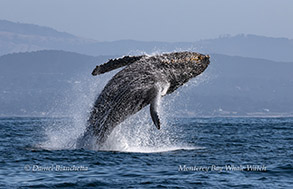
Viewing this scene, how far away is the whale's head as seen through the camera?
18.7 meters

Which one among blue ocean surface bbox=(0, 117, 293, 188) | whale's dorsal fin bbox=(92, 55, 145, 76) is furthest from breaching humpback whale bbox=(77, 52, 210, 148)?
blue ocean surface bbox=(0, 117, 293, 188)

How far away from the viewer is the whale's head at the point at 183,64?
18.7 metres

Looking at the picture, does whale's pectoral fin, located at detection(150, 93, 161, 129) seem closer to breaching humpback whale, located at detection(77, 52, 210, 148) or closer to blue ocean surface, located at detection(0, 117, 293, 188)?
breaching humpback whale, located at detection(77, 52, 210, 148)

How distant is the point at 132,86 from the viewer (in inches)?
716

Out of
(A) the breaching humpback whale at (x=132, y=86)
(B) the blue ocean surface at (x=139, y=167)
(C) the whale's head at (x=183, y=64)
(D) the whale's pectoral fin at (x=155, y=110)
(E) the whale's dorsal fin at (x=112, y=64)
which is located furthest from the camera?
(C) the whale's head at (x=183, y=64)

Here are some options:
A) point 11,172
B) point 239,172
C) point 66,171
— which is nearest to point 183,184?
point 239,172

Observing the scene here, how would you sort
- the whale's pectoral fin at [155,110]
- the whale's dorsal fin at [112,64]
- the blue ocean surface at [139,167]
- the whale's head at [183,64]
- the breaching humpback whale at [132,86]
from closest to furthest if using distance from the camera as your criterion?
the blue ocean surface at [139,167], the whale's pectoral fin at [155,110], the breaching humpback whale at [132,86], the whale's dorsal fin at [112,64], the whale's head at [183,64]

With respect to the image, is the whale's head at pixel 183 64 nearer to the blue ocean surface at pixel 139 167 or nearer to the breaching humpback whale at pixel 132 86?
the breaching humpback whale at pixel 132 86

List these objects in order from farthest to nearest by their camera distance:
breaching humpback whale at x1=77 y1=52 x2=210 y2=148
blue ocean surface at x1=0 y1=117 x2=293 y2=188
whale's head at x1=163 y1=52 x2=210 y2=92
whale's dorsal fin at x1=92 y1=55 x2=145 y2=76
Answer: whale's head at x1=163 y1=52 x2=210 y2=92, whale's dorsal fin at x1=92 y1=55 x2=145 y2=76, breaching humpback whale at x1=77 y1=52 x2=210 y2=148, blue ocean surface at x1=0 y1=117 x2=293 y2=188

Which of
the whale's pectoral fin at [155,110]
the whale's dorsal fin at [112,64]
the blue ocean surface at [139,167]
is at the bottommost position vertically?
the blue ocean surface at [139,167]

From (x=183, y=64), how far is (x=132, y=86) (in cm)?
190

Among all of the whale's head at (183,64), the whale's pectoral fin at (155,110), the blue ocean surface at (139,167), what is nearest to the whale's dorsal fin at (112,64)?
the whale's head at (183,64)

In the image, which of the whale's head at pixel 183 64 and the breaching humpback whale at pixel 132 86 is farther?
the whale's head at pixel 183 64

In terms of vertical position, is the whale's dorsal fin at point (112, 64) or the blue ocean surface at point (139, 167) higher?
the whale's dorsal fin at point (112, 64)
